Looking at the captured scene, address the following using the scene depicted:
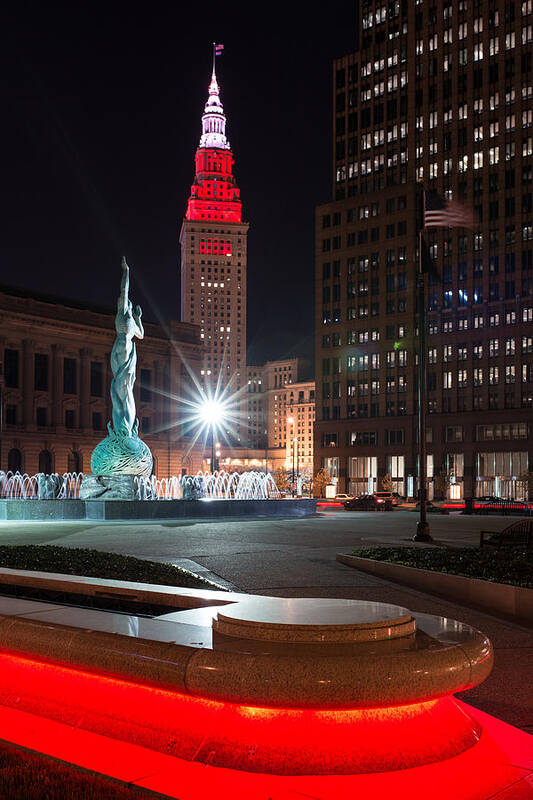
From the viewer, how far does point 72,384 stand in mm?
97750

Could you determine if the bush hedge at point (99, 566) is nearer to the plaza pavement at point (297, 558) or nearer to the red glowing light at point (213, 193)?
the plaza pavement at point (297, 558)

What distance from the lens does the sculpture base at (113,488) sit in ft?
124

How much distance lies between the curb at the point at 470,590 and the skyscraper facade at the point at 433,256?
80.4 metres

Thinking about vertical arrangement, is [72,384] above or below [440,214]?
above

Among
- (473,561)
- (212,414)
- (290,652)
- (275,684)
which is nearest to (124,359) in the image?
(212,414)

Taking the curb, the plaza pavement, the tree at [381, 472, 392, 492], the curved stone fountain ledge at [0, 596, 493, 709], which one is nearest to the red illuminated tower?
the tree at [381, 472, 392, 492]

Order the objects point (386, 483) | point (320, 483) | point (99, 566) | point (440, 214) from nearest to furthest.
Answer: point (99, 566)
point (440, 214)
point (386, 483)
point (320, 483)

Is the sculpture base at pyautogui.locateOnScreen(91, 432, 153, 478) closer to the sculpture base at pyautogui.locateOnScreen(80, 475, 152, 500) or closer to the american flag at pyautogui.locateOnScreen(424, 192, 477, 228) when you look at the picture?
the sculpture base at pyautogui.locateOnScreen(80, 475, 152, 500)

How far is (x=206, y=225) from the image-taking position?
183750 mm

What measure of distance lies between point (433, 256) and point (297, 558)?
8866 centimetres

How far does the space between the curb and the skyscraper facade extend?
80371mm

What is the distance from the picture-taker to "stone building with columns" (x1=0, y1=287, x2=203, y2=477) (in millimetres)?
90562

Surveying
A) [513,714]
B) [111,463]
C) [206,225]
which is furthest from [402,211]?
[513,714]

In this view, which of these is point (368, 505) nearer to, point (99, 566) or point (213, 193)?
point (99, 566)
